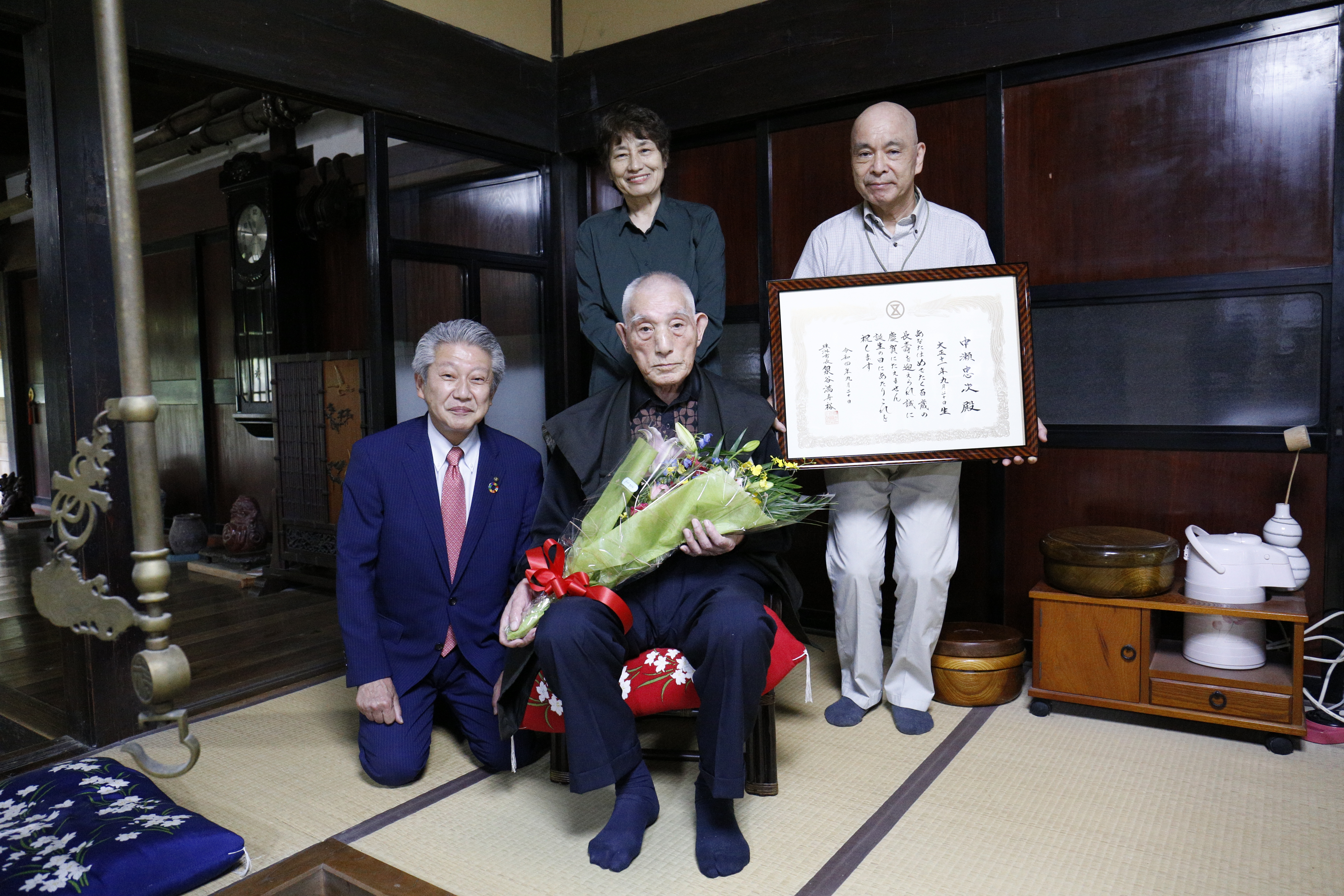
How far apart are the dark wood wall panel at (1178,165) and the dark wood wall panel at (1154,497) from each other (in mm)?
574

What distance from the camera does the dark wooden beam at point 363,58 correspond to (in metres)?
2.59

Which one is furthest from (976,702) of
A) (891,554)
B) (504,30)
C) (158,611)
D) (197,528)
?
(197,528)

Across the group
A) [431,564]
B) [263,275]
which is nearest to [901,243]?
[431,564]

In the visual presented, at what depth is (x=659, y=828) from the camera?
6.38ft

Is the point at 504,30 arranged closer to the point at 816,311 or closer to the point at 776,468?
the point at 816,311

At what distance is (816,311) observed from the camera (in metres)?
2.39

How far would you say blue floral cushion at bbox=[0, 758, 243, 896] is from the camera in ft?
5.28

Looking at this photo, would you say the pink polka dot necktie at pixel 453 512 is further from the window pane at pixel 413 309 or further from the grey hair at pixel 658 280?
the window pane at pixel 413 309

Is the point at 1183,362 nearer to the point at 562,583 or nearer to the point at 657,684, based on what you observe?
the point at 657,684

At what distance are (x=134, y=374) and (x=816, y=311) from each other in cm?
168

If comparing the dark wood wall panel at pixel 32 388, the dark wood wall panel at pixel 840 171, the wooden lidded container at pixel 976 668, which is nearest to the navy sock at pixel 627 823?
the wooden lidded container at pixel 976 668

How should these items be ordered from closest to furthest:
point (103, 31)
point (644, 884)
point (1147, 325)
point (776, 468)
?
point (103, 31) → point (644, 884) → point (776, 468) → point (1147, 325)

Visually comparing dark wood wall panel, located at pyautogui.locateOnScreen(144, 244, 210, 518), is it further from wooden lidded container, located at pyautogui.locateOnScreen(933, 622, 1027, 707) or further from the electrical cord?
the electrical cord

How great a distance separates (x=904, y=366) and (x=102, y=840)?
82.0 inches
